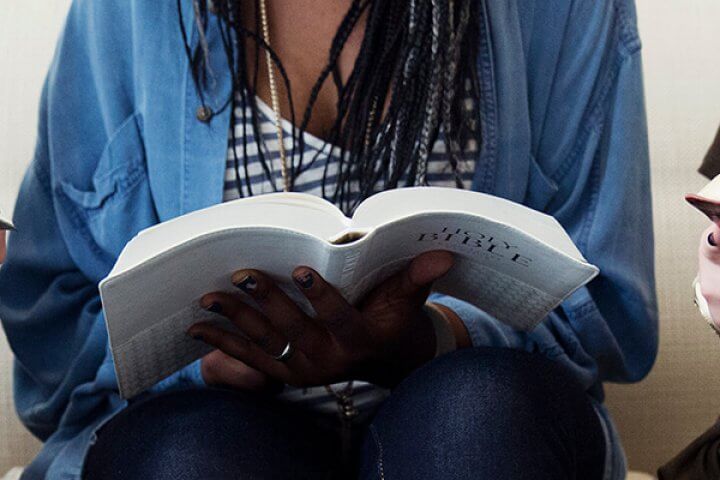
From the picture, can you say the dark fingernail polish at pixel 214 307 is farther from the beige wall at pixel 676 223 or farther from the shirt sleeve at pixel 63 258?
the beige wall at pixel 676 223

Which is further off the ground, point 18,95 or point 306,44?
point 306,44

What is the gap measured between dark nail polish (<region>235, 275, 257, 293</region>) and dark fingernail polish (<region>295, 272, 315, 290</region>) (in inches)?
1.2

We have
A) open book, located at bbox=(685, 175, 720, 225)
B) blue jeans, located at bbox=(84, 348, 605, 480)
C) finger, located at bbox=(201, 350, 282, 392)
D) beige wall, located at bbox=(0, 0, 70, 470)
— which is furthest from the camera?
beige wall, located at bbox=(0, 0, 70, 470)

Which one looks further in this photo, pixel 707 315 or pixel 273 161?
pixel 273 161

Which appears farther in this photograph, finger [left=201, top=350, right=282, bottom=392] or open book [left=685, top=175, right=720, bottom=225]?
finger [left=201, top=350, right=282, bottom=392]

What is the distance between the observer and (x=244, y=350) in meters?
0.81

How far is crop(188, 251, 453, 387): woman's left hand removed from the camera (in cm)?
75

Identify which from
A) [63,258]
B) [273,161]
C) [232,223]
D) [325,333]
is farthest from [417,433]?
[63,258]

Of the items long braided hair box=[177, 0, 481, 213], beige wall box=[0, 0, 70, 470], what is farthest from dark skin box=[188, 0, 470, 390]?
beige wall box=[0, 0, 70, 470]

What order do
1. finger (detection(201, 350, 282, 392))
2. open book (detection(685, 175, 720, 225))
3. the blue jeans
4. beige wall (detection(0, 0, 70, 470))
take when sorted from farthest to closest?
1. beige wall (detection(0, 0, 70, 470))
2. finger (detection(201, 350, 282, 392))
3. the blue jeans
4. open book (detection(685, 175, 720, 225))

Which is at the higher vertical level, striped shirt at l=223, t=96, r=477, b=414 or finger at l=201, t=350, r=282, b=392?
striped shirt at l=223, t=96, r=477, b=414

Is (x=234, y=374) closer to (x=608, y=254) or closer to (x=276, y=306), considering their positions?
(x=276, y=306)

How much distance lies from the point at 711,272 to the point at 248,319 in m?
0.30

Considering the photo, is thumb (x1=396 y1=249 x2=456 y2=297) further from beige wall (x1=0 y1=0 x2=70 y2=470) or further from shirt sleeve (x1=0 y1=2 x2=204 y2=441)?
beige wall (x1=0 y1=0 x2=70 y2=470)
